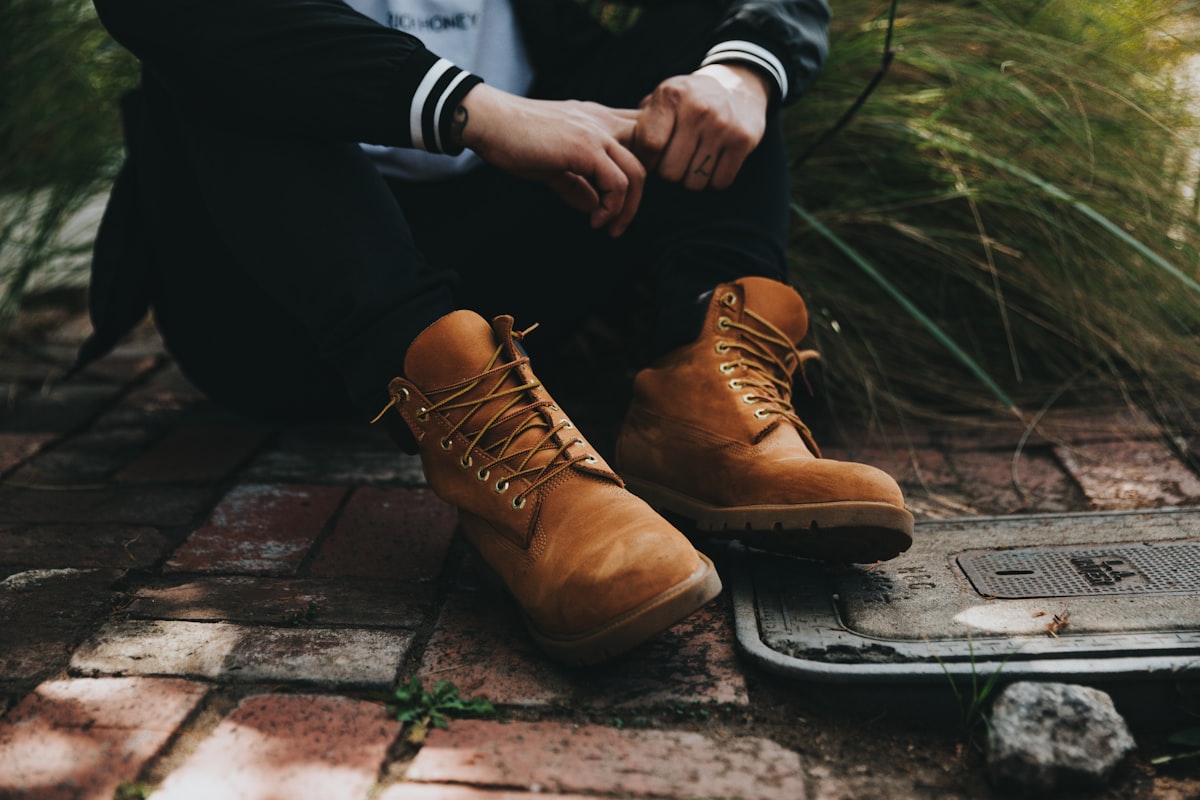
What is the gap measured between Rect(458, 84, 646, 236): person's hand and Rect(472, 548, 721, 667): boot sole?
20.4 inches

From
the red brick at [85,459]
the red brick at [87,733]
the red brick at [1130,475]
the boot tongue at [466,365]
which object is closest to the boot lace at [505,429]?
the boot tongue at [466,365]

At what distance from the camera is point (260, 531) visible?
155 cm

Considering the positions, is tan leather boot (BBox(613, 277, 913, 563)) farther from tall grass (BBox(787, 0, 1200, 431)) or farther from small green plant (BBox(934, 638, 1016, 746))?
tall grass (BBox(787, 0, 1200, 431))

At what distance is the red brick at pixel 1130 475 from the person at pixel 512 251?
591 millimetres

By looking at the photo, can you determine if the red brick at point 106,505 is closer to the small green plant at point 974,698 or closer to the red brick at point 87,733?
the red brick at point 87,733

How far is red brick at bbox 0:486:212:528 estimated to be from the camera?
158 cm

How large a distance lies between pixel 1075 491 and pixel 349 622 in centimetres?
117

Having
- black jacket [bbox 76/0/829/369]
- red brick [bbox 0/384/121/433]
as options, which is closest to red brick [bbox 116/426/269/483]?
red brick [bbox 0/384/121/433]

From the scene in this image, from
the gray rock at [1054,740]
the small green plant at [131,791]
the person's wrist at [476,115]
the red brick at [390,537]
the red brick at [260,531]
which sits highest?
the person's wrist at [476,115]

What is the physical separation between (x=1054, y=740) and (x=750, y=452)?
1.59 feet

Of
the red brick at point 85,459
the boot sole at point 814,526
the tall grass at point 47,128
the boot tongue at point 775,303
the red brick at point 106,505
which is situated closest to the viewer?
the boot sole at point 814,526

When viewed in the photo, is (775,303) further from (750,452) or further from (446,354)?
(446,354)

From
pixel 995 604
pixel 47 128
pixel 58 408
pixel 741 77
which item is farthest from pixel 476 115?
pixel 47 128

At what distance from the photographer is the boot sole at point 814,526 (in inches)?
47.9
